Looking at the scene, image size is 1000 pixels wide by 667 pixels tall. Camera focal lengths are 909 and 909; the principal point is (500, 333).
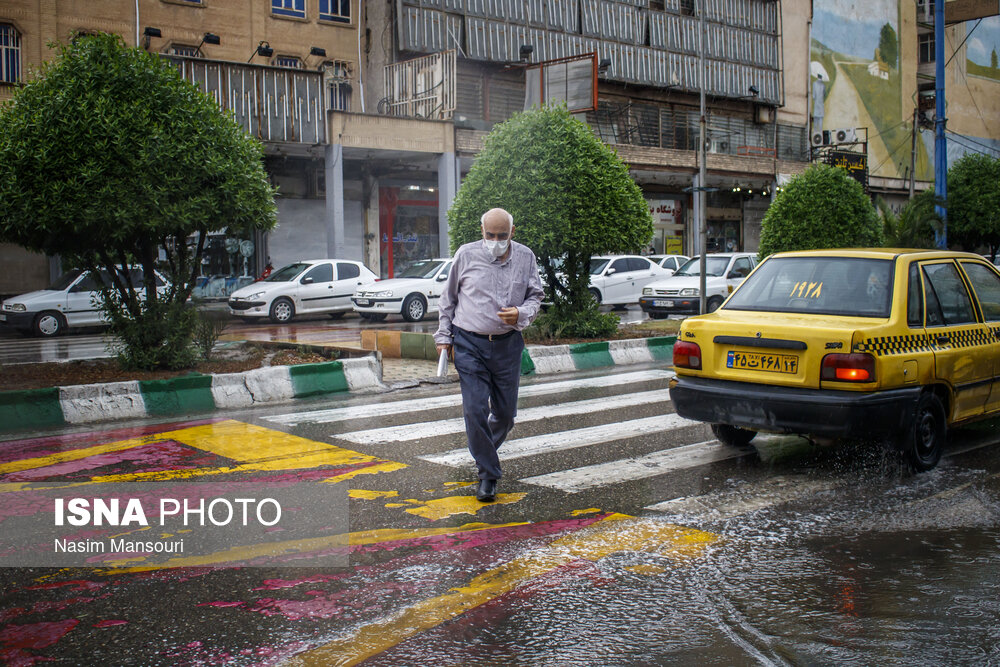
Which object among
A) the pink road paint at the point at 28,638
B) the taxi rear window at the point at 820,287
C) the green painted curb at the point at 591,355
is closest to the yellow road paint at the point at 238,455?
the pink road paint at the point at 28,638

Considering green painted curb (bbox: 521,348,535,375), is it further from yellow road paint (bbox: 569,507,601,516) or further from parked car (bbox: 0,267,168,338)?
parked car (bbox: 0,267,168,338)

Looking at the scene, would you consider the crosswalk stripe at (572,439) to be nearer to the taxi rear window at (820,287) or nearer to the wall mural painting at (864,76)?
the taxi rear window at (820,287)

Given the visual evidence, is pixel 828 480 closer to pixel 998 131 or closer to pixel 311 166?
pixel 311 166

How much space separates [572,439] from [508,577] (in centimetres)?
333

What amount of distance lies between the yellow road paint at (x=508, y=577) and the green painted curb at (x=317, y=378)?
19.0 feet

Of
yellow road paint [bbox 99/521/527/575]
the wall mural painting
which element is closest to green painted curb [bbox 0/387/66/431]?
yellow road paint [bbox 99/521/527/575]

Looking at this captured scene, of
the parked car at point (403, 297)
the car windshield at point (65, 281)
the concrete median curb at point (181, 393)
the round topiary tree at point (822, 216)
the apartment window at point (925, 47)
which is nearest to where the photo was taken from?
the concrete median curb at point (181, 393)

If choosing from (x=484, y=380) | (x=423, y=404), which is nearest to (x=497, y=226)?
(x=484, y=380)

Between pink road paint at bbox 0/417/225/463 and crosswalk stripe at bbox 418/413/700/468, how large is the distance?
2.72 metres

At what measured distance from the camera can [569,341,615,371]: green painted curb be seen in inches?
511

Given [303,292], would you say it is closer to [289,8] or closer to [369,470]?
[289,8]

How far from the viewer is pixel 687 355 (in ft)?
22.0

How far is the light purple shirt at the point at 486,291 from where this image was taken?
220 inches

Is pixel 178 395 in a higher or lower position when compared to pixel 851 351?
lower
